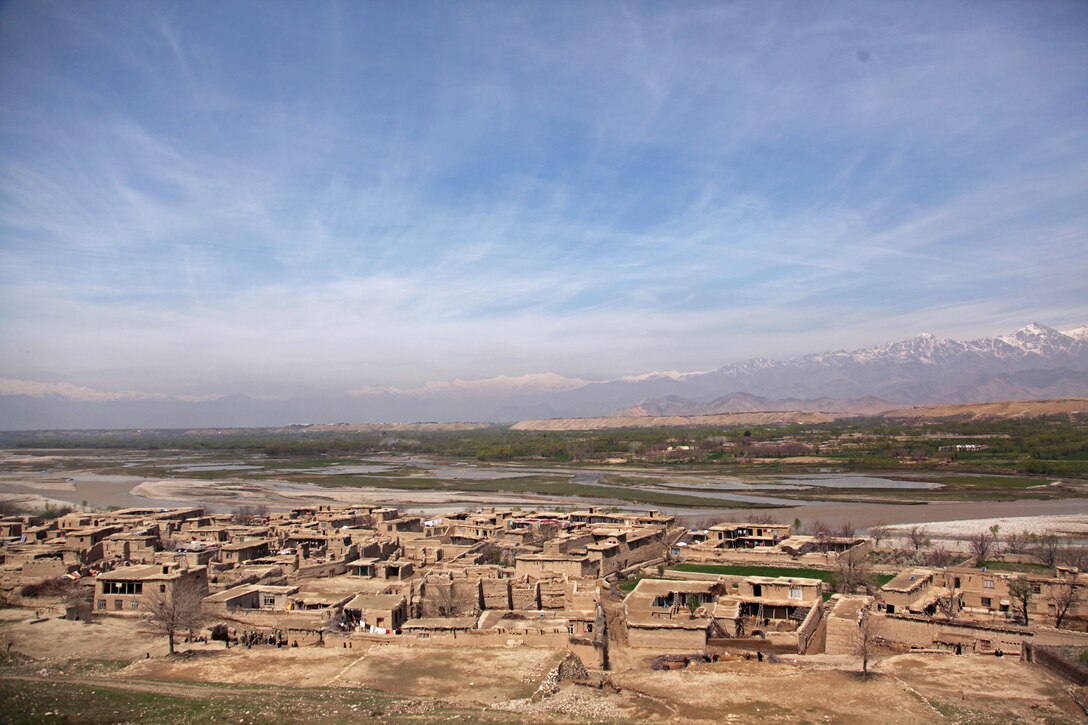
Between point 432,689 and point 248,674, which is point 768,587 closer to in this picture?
point 432,689

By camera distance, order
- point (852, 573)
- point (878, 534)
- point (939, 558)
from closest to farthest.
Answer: point (852, 573), point (939, 558), point (878, 534)

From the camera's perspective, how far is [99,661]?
2028 cm

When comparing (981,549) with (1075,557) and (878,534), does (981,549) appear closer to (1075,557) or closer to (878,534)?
(1075,557)

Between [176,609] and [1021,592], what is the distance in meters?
25.9

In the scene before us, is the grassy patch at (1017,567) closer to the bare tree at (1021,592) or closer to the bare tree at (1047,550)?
the bare tree at (1047,550)

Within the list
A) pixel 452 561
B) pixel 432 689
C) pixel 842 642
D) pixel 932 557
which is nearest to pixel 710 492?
pixel 932 557

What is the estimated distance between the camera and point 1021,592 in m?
24.1

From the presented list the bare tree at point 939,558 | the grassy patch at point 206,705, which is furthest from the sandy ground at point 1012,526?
the grassy patch at point 206,705

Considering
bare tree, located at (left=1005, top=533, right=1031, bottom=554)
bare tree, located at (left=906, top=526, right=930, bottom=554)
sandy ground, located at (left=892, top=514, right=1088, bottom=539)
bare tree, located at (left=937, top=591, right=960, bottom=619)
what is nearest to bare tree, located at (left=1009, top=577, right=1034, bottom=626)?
bare tree, located at (left=937, top=591, right=960, bottom=619)

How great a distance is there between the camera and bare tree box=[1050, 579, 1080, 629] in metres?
22.8

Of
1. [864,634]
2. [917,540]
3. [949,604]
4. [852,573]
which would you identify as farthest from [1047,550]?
[864,634]

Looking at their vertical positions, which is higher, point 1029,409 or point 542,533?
point 1029,409

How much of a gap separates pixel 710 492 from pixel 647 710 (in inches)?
2163

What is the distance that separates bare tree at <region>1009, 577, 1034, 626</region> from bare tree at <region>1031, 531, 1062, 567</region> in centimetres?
854
